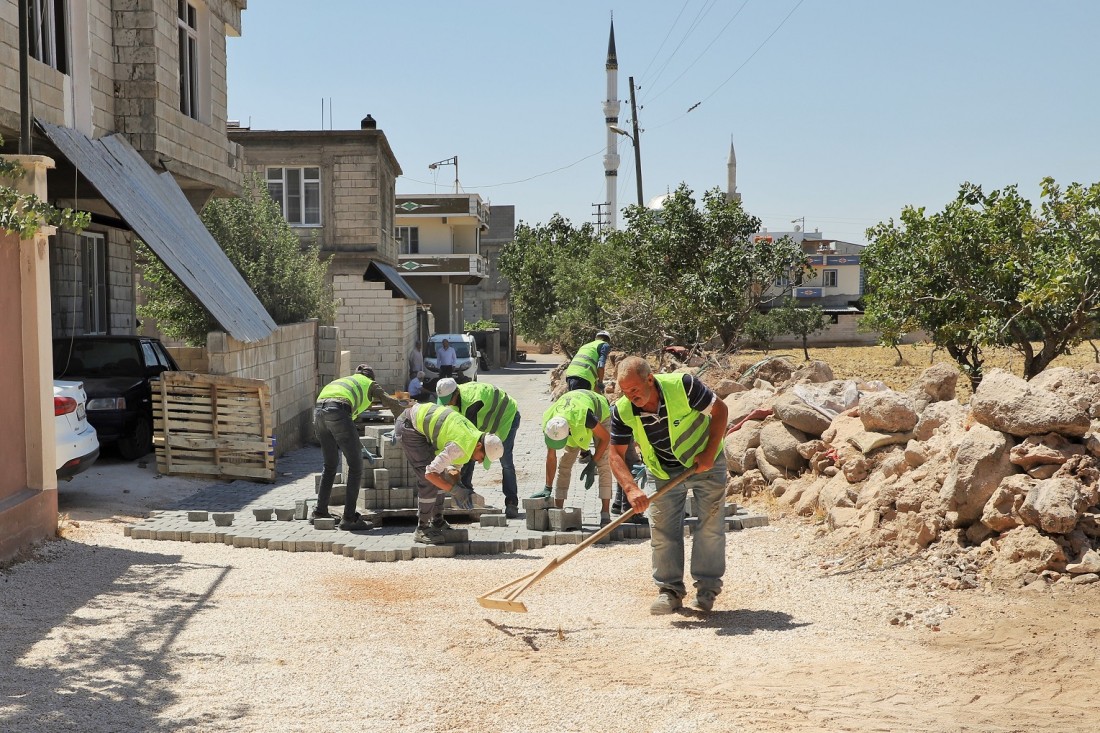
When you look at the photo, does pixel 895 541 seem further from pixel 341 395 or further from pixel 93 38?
pixel 93 38

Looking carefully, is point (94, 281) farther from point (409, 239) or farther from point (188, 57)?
point (409, 239)

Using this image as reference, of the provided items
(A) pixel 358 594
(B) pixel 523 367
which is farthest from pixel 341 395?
(B) pixel 523 367

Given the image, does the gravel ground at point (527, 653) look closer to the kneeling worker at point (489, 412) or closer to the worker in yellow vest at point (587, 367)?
the kneeling worker at point (489, 412)

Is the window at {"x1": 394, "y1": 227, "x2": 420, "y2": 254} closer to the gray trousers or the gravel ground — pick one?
the gray trousers

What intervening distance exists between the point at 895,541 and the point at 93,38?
11886 millimetres

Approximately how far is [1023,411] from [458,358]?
22.8 m

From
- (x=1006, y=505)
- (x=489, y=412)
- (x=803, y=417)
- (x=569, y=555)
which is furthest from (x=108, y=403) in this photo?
(x=1006, y=505)

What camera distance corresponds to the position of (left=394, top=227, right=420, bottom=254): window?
2067 inches

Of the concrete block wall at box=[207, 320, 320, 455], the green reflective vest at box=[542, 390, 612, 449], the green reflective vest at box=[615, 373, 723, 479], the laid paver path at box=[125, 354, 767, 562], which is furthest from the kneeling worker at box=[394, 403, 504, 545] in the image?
the concrete block wall at box=[207, 320, 320, 455]

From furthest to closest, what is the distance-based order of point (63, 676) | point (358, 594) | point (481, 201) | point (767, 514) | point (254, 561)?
point (481, 201) → point (767, 514) → point (254, 561) → point (358, 594) → point (63, 676)

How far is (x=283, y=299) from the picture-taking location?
71.3 feet

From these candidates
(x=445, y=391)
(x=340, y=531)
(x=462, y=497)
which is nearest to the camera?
(x=445, y=391)

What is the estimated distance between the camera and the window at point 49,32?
1285 centimetres

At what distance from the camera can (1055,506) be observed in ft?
23.3
